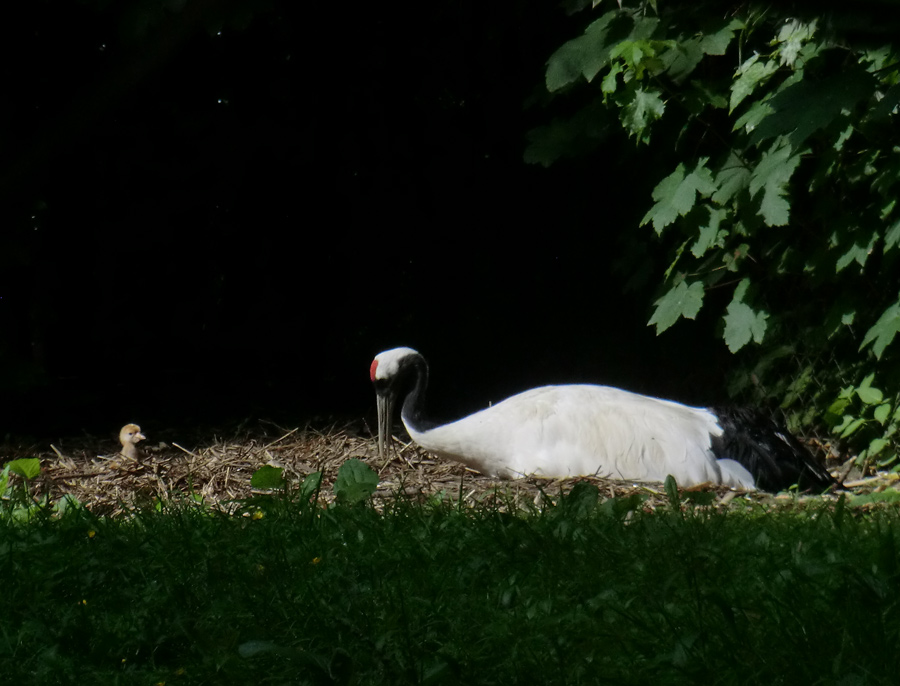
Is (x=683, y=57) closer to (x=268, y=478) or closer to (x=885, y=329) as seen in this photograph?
(x=885, y=329)

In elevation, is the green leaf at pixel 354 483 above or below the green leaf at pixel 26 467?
below

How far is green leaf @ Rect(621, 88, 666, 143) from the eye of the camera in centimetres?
560

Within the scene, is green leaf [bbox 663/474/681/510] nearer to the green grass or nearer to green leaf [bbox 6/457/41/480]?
the green grass

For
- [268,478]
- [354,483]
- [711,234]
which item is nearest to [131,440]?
[268,478]

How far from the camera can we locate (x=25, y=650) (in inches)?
106

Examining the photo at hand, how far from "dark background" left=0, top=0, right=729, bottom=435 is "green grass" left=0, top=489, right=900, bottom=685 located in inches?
125

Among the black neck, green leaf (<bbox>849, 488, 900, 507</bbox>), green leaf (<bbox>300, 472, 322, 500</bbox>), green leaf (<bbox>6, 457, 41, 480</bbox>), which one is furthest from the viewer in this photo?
the black neck

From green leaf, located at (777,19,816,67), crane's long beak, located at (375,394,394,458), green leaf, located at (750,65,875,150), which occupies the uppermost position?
green leaf, located at (777,19,816,67)

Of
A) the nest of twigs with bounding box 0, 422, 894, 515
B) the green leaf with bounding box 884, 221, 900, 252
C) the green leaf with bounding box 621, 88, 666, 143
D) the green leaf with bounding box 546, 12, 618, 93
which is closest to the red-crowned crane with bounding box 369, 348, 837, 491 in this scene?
the nest of twigs with bounding box 0, 422, 894, 515

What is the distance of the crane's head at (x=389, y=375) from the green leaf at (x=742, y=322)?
6.37 feet

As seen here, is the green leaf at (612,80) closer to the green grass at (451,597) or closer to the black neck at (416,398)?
the black neck at (416,398)

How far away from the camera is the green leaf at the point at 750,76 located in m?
5.28

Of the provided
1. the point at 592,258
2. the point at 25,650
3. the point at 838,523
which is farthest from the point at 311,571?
the point at 592,258

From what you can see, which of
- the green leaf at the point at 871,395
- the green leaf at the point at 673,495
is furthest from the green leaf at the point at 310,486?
the green leaf at the point at 871,395
